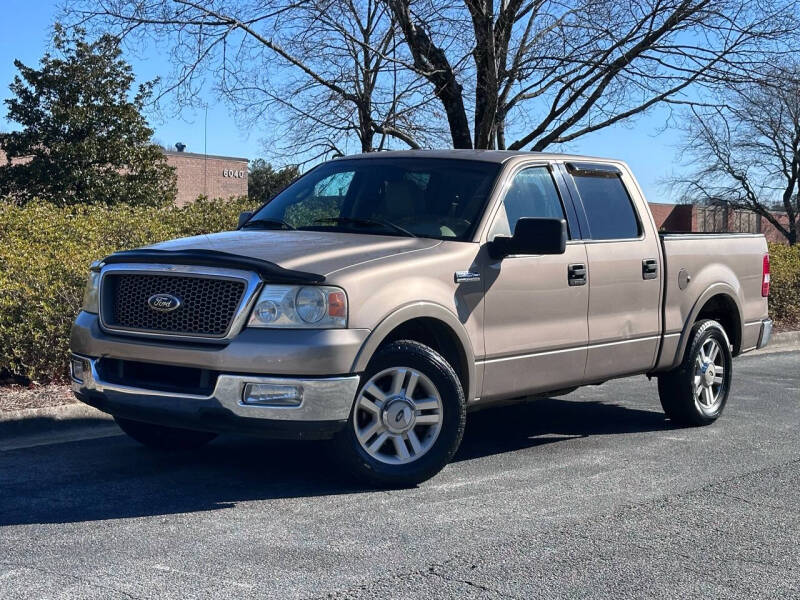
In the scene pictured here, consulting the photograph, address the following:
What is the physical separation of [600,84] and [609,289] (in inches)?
258

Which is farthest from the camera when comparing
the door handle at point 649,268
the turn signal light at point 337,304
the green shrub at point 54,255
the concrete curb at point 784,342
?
the concrete curb at point 784,342

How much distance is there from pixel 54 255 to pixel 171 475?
16.6 ft

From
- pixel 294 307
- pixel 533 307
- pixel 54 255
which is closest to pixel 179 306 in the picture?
pixel 294 307

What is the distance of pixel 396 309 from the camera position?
569 cm

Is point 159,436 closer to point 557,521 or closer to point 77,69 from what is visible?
point 557,521

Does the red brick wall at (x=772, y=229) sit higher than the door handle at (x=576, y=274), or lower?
higher

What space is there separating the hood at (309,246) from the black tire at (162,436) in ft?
4.06

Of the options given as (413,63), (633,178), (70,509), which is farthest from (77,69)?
(70,509)

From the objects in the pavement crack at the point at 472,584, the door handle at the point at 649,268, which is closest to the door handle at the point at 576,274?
the door handle at the point at 649,268

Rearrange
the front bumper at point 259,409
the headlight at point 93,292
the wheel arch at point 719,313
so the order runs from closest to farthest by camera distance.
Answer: the front bumper at point 259,409
the headlight at point 93,292
the wheel arch at point 719,313

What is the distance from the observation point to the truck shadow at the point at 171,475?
5422mm

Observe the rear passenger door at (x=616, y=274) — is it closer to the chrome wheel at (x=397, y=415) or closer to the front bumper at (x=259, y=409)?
the chrome wheel at (x=397, y=415)

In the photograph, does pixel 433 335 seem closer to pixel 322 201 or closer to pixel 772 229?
pixel 322 201

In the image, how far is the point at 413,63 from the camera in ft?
45.4
